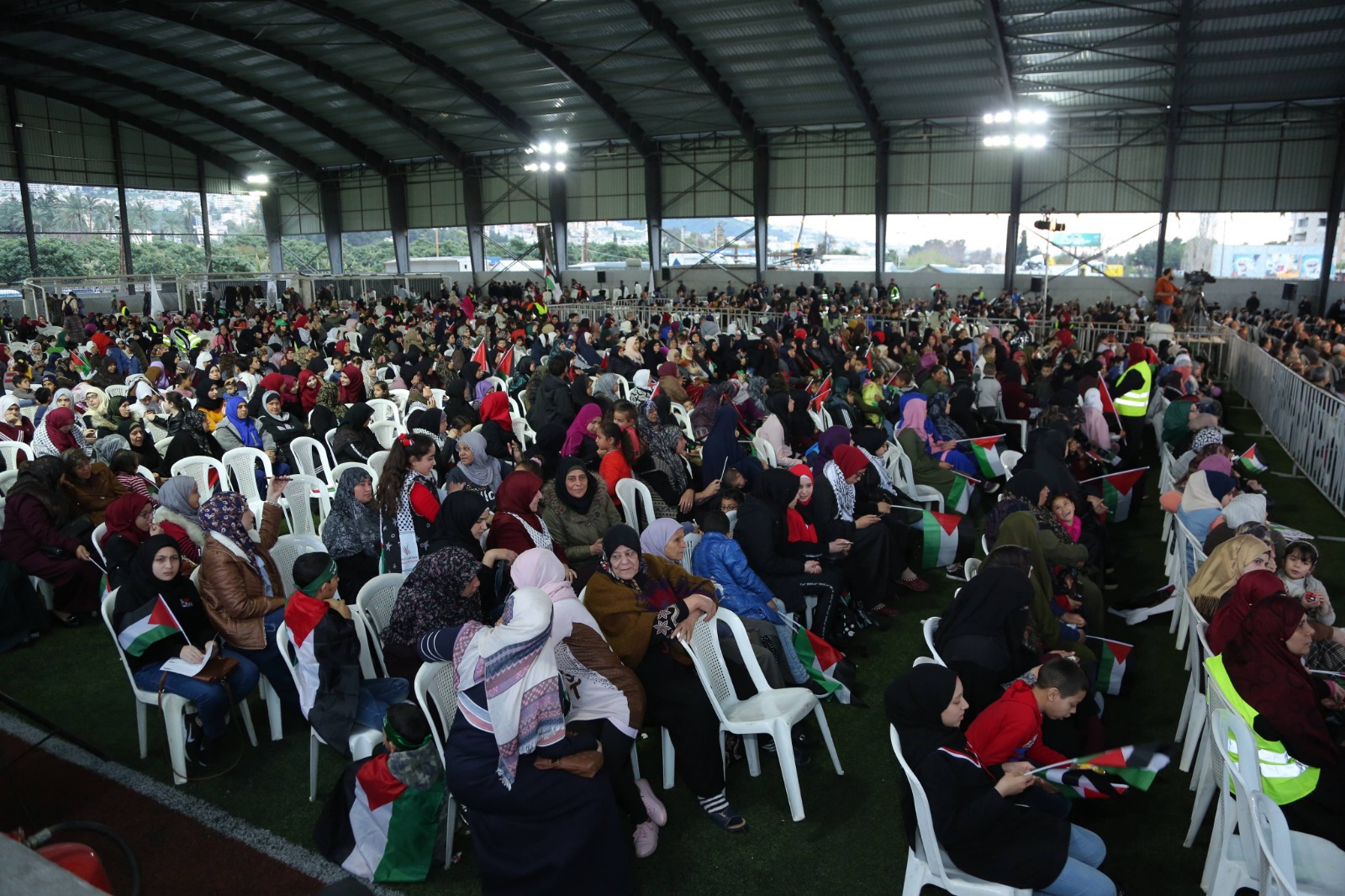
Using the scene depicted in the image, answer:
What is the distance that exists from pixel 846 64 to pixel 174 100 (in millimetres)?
21654

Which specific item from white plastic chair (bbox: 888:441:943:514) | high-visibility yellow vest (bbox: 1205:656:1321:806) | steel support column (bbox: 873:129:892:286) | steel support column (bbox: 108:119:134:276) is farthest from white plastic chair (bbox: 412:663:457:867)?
steel support column (bbox: 108:119:134:276)

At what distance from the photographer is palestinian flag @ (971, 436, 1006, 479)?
7.43m

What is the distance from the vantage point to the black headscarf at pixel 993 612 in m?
3.68

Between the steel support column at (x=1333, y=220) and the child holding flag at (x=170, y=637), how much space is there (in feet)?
80.0

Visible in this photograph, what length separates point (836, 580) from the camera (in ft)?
16.0

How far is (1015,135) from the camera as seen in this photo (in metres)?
22.2

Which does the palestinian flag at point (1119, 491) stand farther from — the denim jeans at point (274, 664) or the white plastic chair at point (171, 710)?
the white plastic chair at point (171, 710)

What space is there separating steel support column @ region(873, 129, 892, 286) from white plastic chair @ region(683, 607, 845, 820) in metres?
22.6

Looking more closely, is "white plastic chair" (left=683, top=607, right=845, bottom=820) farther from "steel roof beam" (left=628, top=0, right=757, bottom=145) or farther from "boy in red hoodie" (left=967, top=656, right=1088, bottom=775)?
"steel roof beam" (left=628, top=0, right=757, bottom=145)

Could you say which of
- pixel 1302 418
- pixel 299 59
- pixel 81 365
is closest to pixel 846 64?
pixel 1302 418

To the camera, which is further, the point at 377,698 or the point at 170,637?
the point at 170,637

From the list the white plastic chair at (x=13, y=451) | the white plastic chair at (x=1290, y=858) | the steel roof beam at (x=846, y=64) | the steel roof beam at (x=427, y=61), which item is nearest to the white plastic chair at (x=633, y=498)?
the white plastic chair at (x=1290, y=858)

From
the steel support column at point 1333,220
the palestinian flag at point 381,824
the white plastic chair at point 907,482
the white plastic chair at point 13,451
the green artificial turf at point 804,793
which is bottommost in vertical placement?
the green artificial turf at point 804,793

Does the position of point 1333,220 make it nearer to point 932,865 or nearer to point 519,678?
point 932,865
